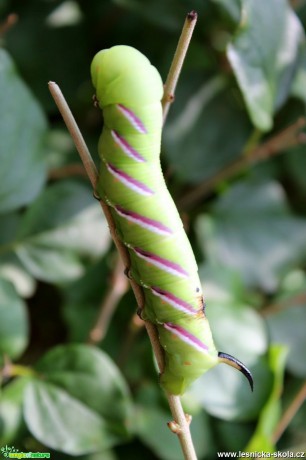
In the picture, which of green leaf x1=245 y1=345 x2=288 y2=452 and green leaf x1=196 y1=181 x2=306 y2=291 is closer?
green leaf x1=245 y1=345 x2=288 y2=452

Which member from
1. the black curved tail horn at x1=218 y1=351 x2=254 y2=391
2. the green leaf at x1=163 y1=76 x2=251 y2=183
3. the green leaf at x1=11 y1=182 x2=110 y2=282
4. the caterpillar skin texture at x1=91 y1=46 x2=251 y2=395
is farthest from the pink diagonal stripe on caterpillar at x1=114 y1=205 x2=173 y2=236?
the green leaf at x1=163 y1=76 x2=251 y2=183

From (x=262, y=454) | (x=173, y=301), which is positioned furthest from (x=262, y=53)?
(x=262, y=454)

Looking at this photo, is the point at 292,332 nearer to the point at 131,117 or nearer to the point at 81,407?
the point at 81,407

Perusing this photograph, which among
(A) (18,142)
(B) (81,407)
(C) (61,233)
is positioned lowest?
(B) (81,407)

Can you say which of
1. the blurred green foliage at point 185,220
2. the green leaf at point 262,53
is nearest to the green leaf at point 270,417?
the blurred green foliage at point 185,220

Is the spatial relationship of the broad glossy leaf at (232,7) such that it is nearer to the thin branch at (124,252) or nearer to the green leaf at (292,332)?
the thin branch at (124,252)

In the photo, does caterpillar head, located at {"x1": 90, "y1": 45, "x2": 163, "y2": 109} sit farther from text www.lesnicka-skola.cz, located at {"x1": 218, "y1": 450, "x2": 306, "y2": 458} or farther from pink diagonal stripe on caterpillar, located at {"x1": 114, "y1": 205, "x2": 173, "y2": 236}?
text www.lesnicka-skola.cz, located at {"x1": 218, "y1": 450, "x2": 306, "y2": 458}
